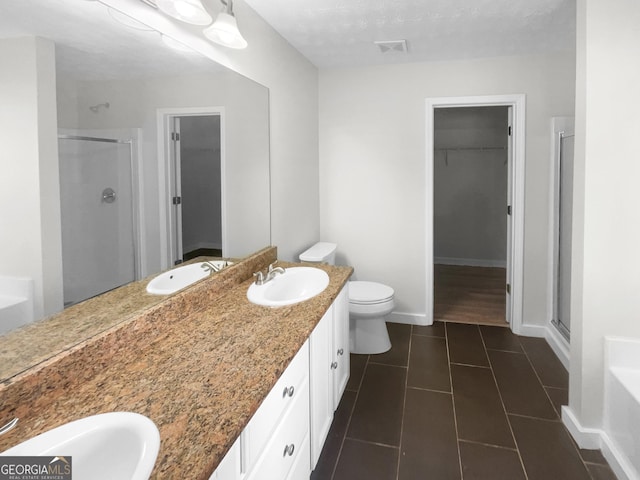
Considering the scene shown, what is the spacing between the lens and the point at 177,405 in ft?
3.17

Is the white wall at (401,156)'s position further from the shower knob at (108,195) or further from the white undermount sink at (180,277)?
the shower knob at (108,195)

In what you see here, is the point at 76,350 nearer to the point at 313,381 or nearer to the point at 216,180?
the point at 313,381

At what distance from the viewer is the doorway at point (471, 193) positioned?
549cm

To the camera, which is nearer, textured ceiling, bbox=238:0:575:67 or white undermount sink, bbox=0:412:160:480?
white undermount sink, bbox=0:412:160:480

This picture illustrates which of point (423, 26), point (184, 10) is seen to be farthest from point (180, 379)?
point (423, 26)

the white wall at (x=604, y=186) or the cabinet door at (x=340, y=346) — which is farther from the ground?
the white wall at (x=604, y=186)

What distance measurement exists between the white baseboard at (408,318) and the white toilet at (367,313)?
521 millimetres

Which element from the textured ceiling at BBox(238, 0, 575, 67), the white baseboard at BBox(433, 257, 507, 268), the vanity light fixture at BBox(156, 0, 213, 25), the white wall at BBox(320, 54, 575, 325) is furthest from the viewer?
the white baseboard at BBox(433, 257, 507, 268)

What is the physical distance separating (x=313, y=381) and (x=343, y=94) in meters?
2.70

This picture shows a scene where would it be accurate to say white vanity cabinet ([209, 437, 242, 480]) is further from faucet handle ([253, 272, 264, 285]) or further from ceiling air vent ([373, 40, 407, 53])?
ceiling air vent ([373, 40, 407, 53])

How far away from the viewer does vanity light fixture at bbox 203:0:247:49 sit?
1.67 m

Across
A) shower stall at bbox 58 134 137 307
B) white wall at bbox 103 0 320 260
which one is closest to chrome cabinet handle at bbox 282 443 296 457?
shower stall at bbox 58 134 137 307

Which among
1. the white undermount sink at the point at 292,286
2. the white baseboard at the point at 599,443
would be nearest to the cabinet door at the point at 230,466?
the white undermount sink at the point at 292,286

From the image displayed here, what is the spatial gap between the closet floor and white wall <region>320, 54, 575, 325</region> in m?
0.44
